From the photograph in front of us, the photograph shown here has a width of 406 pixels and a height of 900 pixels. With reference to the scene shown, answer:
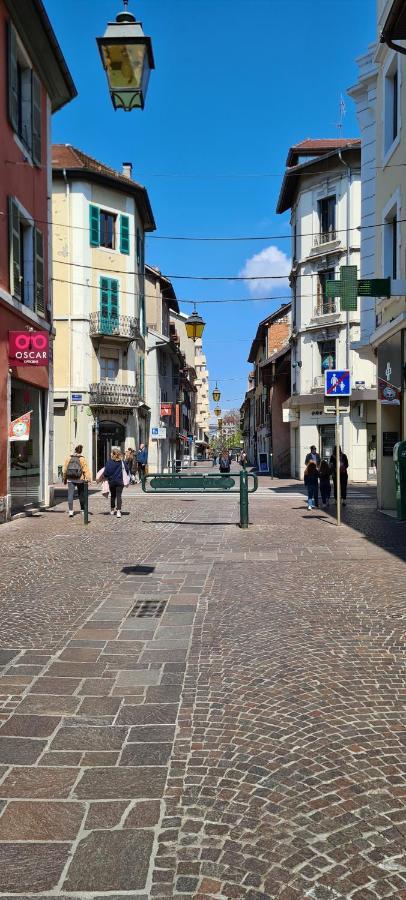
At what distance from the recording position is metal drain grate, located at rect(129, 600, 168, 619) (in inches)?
243

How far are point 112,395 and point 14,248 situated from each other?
56.8ft

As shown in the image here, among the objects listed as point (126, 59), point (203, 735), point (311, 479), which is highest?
point (126, 59)

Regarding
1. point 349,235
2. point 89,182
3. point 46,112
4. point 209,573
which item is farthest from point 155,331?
point 209,573

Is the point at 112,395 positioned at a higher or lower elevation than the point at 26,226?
lower

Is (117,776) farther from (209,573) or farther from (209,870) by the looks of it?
(209,573)

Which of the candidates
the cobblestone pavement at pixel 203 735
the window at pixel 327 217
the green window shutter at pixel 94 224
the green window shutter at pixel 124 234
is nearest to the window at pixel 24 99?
the cobblestone pavement at pixel 203 735

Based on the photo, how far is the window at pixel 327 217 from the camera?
102ft

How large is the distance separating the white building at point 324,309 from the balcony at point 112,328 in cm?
815

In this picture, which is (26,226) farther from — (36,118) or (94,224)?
(94,224)

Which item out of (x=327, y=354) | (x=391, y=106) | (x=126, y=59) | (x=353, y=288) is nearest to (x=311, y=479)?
(x=353, y=288)

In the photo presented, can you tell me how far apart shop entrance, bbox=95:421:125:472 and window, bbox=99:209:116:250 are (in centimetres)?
841

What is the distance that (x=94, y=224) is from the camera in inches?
1208

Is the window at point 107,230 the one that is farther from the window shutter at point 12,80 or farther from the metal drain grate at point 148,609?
the metal drain grate at point 148,609

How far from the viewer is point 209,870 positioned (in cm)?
247
